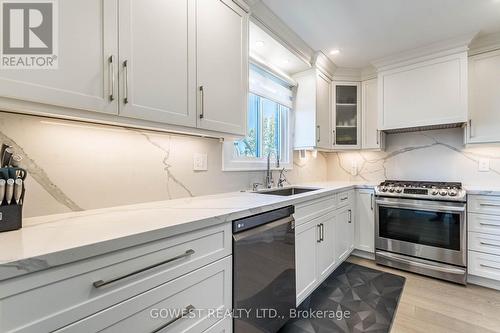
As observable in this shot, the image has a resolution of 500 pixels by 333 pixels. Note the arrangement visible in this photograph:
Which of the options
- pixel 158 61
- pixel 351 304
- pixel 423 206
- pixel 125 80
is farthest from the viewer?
pixel 423 206

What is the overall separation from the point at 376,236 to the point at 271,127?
1.76 m

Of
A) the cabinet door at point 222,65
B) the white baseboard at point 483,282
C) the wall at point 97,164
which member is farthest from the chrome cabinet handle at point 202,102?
the white baseboard at point 483,282

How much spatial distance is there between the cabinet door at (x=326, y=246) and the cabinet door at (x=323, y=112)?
993 millimetres

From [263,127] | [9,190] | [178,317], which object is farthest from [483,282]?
[9,190]

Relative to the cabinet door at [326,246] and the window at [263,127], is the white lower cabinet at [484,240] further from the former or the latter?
the window at [263,127]

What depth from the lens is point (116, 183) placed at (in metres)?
1.31

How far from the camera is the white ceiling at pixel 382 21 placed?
6.24ft

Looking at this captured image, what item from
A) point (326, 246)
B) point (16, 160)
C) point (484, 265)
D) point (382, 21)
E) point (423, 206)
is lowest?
point (484, 265)

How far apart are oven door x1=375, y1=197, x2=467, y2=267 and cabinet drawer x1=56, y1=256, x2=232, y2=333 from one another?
221 centimetres

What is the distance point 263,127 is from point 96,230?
6.52ft

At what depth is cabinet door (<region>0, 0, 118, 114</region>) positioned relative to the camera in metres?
0.83

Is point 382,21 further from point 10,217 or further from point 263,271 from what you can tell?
point 10,217

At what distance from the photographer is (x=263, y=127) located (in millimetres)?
2580

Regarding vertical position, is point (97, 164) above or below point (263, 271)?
above
